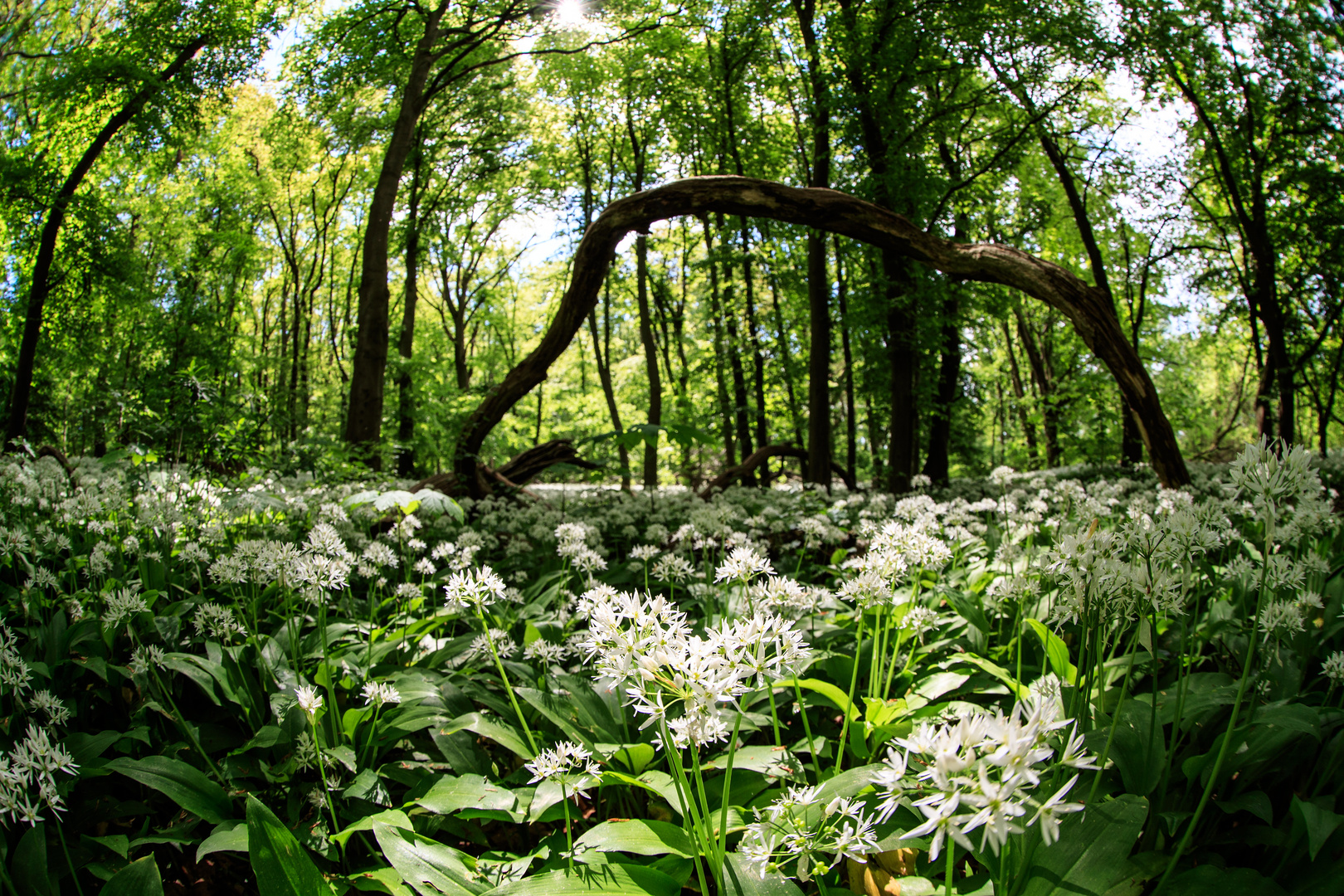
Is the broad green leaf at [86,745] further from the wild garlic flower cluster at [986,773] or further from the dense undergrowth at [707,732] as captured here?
the wild garlic flower cluster at [986,773]

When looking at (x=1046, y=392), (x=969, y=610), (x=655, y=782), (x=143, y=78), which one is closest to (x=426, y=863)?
(x=655, y=782)

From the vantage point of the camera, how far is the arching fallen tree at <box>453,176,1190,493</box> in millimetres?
4672

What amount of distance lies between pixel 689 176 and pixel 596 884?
41.1 feet

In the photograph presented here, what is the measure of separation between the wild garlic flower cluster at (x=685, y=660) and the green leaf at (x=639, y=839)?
36 cm

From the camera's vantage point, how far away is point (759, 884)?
140cm

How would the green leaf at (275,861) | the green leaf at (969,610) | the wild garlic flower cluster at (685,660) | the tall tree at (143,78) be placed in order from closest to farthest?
the wild garlic flower cluster at (685,660) < the green leaf at (275,861) < the green leaf at (969,610) < the tall tree at (143,78)

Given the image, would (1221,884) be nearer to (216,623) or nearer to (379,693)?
(379,693)

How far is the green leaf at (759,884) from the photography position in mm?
1379

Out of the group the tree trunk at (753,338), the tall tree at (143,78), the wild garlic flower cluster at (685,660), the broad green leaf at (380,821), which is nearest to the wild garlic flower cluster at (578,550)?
the broad green leaf at (380,821)

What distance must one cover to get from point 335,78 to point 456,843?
12.3 metres

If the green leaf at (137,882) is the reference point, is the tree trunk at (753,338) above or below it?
above

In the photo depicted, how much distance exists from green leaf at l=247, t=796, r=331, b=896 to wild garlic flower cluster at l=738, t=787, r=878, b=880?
92cm

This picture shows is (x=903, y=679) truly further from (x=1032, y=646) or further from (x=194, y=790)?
(x=194, y=790)

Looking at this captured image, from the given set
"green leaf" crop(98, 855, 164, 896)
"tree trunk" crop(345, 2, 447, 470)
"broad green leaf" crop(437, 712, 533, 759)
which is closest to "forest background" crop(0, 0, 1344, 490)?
"tree trunk" crop(345, 2, 447, 470)
